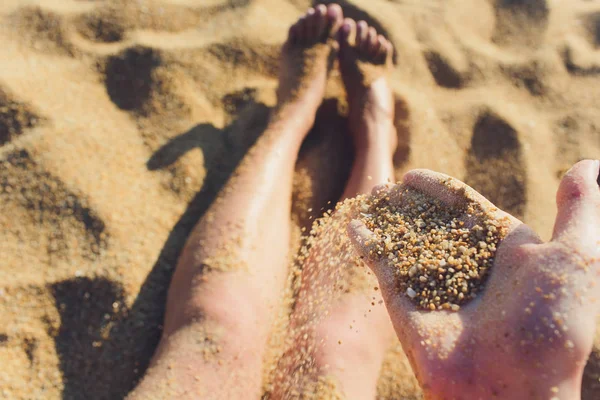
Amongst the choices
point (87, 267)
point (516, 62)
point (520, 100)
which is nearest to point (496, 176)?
point (520, 100)

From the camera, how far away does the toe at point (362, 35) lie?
7.16ft

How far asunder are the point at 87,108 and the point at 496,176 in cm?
177

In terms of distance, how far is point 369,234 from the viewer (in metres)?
1.24

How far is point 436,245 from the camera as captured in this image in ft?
3.88

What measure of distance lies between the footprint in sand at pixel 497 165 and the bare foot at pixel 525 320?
0.88 m

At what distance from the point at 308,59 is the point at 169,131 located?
0.71 m

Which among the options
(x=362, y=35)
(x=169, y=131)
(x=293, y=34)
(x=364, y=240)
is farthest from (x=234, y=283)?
(x=362, y=35)

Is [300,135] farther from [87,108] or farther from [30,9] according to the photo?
[30,9]

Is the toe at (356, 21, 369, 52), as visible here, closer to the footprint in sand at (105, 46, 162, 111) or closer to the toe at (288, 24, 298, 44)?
the toe at (288, 24, 298, 44)

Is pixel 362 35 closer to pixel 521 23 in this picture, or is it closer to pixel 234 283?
pixel 521 23

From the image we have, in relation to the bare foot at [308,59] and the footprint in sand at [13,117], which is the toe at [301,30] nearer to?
the bare foot at [308,59]

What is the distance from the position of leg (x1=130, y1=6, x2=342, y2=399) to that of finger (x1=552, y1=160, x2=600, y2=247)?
0.91m

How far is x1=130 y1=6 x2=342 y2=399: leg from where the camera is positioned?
4.54 feet

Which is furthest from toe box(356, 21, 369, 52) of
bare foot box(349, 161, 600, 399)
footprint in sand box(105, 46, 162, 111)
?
bare foot box(349, 161, 600, 399)
